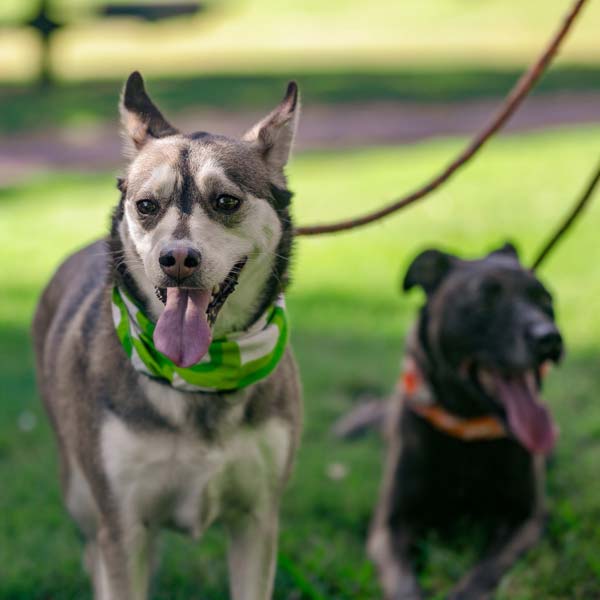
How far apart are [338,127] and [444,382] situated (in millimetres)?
13758

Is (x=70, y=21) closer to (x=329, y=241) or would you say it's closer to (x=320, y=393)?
(x=329, y=241)

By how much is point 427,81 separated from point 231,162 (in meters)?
18.8

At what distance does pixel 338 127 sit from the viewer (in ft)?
59.4

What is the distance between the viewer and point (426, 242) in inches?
404

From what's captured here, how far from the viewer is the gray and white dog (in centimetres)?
311

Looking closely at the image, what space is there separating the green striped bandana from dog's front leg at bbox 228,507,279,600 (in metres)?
0.47

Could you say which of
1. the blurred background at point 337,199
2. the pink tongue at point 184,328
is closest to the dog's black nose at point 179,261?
the pink tongue at point 184,328

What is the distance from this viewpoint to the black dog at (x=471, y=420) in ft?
14.5

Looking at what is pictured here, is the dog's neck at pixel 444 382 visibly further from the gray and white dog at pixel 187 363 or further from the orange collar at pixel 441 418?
the gray and white dog at pixel 187 363

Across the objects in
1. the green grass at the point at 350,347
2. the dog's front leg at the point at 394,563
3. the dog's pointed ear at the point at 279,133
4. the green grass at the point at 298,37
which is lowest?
the green grass at the point at 298,37

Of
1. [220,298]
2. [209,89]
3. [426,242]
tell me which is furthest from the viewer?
[209,89]

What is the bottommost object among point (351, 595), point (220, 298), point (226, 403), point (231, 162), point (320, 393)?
point (320, 393)

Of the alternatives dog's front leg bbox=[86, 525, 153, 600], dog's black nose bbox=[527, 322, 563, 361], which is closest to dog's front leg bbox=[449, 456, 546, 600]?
dog's black nose bbox=[527, 322, 563, 361]

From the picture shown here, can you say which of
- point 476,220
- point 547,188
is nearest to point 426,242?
point 476,220
